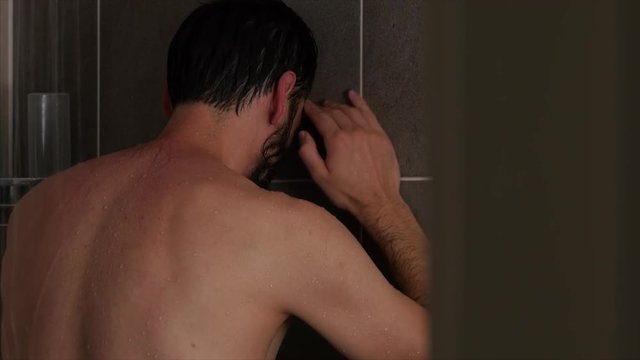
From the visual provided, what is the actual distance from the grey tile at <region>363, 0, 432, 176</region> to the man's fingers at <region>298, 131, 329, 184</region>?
101 mm

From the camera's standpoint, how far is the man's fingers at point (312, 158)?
128 centimetres

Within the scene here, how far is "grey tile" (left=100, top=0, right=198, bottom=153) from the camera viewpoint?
1448 mm

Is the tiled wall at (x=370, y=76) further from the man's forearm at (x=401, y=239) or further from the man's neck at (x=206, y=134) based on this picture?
the man's neck at (x=206, y=134)

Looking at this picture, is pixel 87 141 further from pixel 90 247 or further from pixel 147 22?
pixel 90 247

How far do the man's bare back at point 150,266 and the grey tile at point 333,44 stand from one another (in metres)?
0.38

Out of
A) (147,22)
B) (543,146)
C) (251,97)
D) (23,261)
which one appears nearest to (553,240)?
(543,146)

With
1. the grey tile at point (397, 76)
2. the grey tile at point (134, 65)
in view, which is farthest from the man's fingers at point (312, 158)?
the grey tile at point (134, 65)

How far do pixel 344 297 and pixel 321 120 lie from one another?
1.19 feet

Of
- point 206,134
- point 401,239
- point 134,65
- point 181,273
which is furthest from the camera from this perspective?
point 134,65

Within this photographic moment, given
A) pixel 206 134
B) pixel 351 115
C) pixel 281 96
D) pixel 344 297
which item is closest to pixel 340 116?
pixel 351 115

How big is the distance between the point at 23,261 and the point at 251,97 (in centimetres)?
33

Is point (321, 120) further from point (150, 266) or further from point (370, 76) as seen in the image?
point (150, 266)

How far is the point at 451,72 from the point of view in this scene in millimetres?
52

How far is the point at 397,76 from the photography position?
4.26 ft
